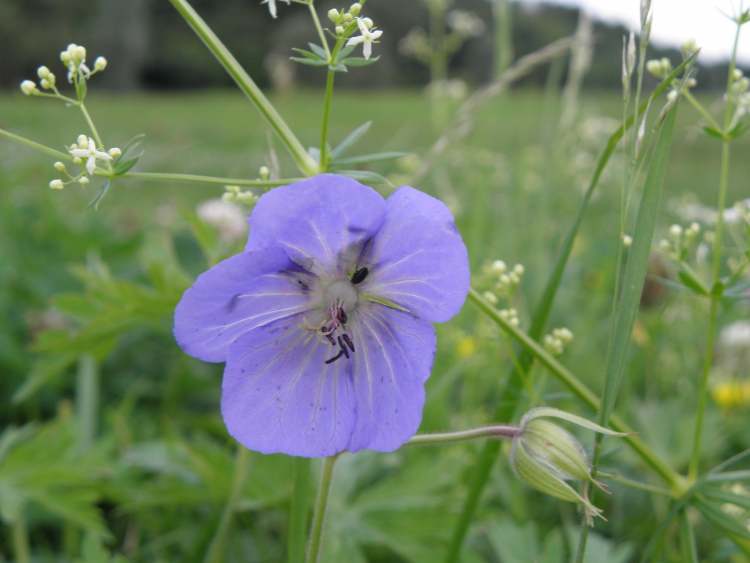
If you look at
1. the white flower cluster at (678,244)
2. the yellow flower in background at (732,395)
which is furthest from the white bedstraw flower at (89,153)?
the yellow flower in background at (732,395)

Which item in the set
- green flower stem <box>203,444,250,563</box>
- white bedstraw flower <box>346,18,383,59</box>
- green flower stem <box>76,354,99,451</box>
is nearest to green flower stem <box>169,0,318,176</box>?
white bedstraw flower <box>346,18,383,59</box>

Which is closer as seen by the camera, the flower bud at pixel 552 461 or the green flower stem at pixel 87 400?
the flower bud at pixel 552 461

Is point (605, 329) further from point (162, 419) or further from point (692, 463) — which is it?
point (692, 463)

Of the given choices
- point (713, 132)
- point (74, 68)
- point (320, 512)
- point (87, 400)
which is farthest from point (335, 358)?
point (87, 400)

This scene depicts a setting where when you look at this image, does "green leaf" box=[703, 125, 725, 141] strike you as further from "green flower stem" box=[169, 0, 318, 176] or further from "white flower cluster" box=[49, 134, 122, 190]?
"white flower cluster" box=[49, 134, 122, 190]

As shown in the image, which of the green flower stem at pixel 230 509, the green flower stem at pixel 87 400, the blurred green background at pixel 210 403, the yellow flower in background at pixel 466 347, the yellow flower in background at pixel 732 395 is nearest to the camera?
the green flower stem at pixel 230 509

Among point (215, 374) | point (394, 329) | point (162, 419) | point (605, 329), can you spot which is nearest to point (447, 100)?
point (605, 329)

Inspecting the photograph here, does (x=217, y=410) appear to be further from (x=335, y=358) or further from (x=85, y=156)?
(x=85, y=156)

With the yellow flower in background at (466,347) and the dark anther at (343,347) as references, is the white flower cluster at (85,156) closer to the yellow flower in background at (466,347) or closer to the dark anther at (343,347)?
the dark anther at (343,347)
